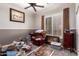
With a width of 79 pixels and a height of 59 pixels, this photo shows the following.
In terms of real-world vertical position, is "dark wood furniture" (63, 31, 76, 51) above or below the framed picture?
below

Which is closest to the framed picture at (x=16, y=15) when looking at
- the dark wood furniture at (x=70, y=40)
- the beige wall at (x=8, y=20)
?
the beige wall at (x=8, y=20)

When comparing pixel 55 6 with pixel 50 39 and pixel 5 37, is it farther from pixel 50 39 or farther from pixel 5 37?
pixel 5 37

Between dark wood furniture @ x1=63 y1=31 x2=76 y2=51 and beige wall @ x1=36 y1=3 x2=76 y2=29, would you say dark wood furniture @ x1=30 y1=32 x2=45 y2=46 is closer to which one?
beige wall @ x1=36 y1=3 x2=76 y2=29

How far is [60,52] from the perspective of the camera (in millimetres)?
1450

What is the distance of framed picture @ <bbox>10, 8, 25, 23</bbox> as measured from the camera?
143 cm

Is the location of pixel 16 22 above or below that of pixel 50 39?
above

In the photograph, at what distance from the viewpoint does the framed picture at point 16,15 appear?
1430 millimetres

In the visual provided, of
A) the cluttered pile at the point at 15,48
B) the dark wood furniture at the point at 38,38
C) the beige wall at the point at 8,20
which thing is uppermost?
the beige wall at the point at 8,20

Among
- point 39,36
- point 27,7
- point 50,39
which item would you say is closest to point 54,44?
point 50,39

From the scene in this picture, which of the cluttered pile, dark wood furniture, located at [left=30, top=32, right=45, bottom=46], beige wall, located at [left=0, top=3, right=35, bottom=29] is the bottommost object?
the cluttered pile

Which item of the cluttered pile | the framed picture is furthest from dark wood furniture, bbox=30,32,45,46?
the framed picture

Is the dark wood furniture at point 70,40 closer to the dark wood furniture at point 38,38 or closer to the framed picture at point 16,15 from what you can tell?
the dark wood furniture at point 38,38

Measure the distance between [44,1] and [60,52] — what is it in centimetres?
75

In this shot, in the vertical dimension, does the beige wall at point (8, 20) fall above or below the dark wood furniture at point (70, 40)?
above
